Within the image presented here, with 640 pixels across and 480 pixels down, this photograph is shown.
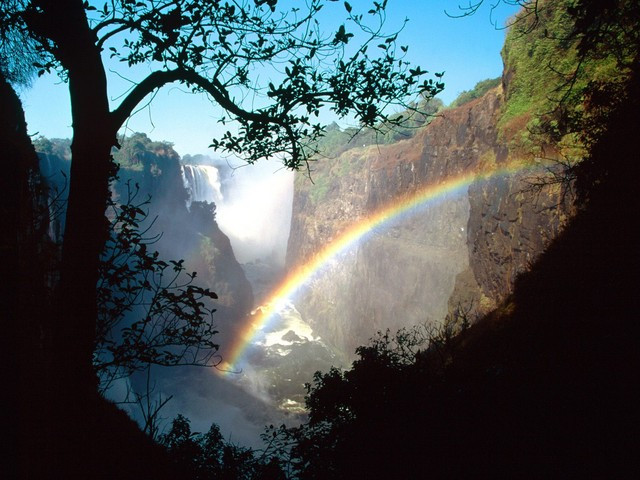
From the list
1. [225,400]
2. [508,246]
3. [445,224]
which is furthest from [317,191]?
[508,246]

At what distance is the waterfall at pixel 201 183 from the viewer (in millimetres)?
57906

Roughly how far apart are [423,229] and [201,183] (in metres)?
48.5

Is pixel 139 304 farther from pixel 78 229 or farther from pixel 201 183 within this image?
pixel 201 183

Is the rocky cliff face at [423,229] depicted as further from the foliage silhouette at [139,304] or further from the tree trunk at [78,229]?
the tree trunk at [78,229]

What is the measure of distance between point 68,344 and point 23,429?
1020mm

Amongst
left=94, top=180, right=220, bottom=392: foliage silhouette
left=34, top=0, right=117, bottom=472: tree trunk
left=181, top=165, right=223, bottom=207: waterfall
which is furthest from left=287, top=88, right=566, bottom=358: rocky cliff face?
left=181, top=165, right=223, bottom=207: waterfall

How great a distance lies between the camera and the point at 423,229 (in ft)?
112

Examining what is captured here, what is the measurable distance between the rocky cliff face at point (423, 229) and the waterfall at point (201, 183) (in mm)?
19605

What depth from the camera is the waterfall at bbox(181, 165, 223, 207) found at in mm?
57906

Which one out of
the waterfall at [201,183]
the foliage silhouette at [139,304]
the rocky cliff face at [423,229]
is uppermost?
the waterfall at [201,183]

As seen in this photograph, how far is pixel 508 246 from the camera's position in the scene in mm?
15766

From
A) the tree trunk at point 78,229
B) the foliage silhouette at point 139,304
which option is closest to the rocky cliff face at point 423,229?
the foliage silhouette at point 139,304

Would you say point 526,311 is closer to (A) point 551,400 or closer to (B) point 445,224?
(A) point 551,400

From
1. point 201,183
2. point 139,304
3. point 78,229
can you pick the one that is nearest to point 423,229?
point 139,304
